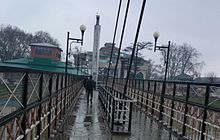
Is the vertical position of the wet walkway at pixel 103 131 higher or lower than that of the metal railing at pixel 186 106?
lower

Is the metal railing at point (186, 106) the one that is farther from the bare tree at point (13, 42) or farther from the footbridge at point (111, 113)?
the bare tree at point (13, 42)

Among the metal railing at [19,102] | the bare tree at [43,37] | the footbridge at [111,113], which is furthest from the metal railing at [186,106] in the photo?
the bare tree at [43,37]

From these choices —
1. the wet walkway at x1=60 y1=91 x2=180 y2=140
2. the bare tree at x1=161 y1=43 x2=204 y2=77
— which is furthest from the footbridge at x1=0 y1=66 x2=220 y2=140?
the bare tree at x1=161 y1=43 x2=204 y2=77

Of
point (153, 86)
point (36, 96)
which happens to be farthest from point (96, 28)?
point (36, 96)

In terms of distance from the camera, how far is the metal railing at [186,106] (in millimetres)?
6316

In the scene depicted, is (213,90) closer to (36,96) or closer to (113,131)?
(113,131)

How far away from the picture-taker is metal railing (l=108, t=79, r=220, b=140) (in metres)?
6.32

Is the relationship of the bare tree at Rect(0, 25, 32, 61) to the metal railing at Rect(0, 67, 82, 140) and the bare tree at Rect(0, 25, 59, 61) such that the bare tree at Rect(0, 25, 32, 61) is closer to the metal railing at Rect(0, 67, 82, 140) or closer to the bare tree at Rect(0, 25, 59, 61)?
the bare tree at Rect(0, 25, 59, 61)

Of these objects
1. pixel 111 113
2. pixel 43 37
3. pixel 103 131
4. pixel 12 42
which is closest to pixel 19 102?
pixel 103 131

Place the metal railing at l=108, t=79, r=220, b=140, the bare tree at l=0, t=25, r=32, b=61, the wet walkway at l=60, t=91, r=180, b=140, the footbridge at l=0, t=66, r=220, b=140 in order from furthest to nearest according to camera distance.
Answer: the bare tree at l=0, t=25, r=32, b=61 < the wet walkway at l=60, t=91, r=180, b=140 < the metal railing at l=108, t=79, r=220, b=140 < the footbridge at l=0, t=66, r=220, b=140

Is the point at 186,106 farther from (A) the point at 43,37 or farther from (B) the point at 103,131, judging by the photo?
(A) the point at 43,37

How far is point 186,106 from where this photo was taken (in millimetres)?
7918

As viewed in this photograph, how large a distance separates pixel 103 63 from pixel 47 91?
60613 mm

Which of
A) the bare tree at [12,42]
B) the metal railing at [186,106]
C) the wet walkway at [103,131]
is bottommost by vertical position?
the wet walkway at [103,131]
